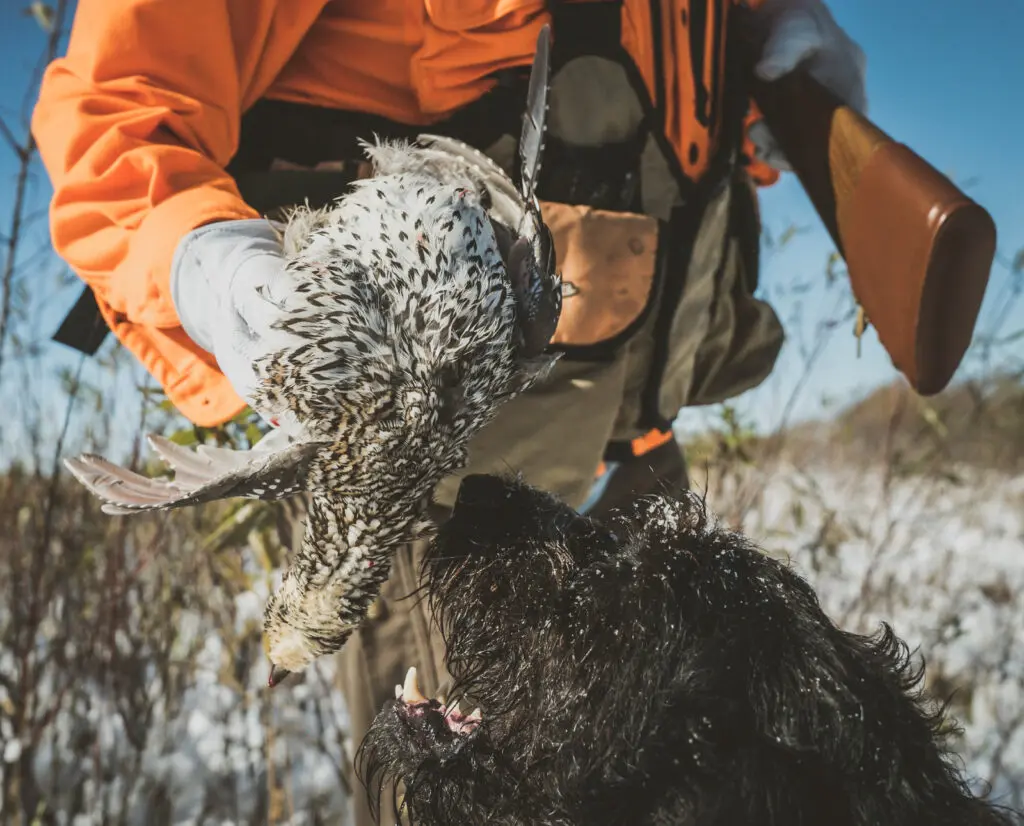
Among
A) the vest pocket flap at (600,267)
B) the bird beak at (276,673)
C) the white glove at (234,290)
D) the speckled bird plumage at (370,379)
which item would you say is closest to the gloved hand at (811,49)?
the vest pocket flap at (600,267)

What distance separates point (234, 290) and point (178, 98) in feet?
1.20

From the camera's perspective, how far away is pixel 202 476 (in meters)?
0.97

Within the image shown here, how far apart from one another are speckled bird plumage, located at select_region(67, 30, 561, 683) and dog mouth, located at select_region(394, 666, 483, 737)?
0.23m

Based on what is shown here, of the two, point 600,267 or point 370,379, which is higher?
point 600,267

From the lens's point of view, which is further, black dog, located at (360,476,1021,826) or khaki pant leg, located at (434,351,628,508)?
khaki pant leg, located at (434,351,628,508)

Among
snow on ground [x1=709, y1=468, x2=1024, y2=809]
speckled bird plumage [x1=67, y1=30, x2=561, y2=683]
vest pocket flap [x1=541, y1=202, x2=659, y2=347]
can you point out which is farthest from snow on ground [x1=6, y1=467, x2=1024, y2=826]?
speckled bird plumage [x1=67, y1=30, x2=561, y2=683]

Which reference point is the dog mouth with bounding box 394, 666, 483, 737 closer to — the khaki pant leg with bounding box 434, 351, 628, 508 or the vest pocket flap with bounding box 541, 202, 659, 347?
the khaki pant leg with bounding box 434, 351, 628, 508

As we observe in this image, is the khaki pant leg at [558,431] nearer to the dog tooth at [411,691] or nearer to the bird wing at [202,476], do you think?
the dog tooth at [411,691]

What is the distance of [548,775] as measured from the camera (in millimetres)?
972

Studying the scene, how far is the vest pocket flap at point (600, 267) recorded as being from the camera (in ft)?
4.88

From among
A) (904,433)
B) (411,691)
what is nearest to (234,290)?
(411,691)

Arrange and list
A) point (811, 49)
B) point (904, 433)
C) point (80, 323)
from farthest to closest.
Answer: point (904, 433) → point (811, 49) → point (80, 323)

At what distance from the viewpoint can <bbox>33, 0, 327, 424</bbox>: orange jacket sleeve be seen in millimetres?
1077

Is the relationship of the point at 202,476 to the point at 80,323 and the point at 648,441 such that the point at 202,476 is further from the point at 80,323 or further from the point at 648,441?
the point at 648,441
